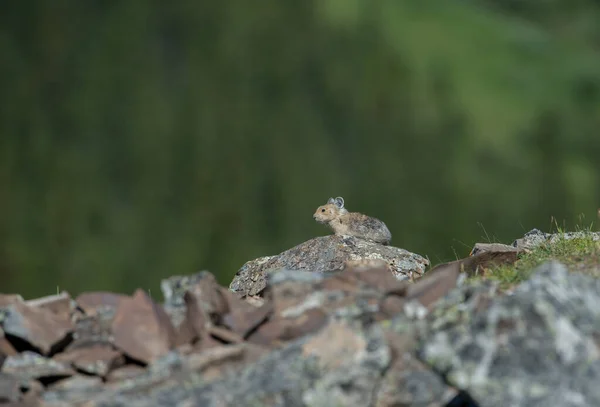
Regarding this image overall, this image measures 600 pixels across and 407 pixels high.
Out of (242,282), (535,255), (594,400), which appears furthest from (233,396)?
(242,282)

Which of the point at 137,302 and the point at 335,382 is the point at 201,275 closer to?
the point at 137,302

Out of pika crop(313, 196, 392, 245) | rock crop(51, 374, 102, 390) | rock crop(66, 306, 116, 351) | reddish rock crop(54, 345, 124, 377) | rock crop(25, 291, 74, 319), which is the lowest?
pika crop(313, 196, 392, 245)

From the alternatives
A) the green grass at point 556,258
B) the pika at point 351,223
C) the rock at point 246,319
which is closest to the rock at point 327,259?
the pika at point 351,223

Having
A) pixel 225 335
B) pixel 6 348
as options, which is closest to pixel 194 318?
pixel 225 335

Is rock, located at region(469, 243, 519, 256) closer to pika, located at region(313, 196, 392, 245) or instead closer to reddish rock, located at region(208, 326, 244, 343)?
reddish rock, located at region(208, 326, 244, 343)

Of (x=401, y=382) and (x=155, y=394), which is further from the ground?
(x=155, y=394)

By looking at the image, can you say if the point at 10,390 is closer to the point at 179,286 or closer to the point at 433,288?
the point at 179,286

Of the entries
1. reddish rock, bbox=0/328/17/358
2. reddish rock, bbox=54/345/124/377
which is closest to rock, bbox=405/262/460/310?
reddish rock, bbox=54/345/124/377
